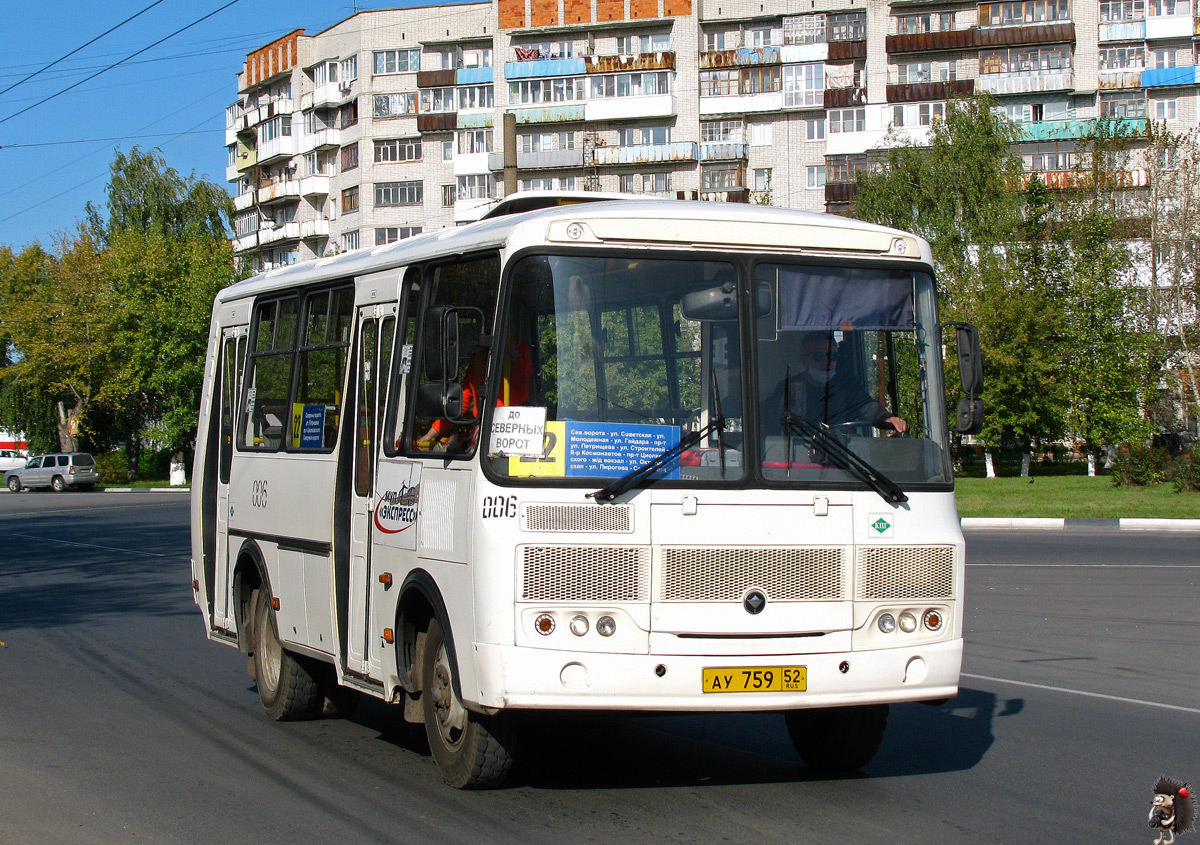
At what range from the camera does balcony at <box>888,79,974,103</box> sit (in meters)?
72.2

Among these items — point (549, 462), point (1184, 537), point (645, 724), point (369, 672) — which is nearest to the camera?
point (549, 462)

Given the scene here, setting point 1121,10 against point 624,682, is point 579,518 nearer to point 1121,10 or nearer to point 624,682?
point 624,682

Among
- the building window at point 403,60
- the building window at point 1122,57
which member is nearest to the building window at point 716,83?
the building window at point 403,60

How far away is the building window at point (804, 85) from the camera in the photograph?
75.4 meters

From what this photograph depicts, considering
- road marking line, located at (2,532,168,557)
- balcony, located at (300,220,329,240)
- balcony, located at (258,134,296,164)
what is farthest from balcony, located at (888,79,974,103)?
road marking line, located at (2,532,168,557)

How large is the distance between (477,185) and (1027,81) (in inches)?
1200

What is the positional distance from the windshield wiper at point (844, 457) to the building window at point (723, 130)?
71.2 metres

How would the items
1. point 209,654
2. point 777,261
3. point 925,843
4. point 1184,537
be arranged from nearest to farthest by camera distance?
point 925,843 < point 777,261 < point 209,654 < point 1184,537

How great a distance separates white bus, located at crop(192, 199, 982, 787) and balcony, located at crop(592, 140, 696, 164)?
225ft

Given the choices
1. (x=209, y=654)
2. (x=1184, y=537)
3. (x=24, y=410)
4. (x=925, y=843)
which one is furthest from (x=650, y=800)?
(x=24, y=410)

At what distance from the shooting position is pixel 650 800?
6641 millimetres

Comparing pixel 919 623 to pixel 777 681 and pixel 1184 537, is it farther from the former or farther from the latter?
pixel 1184 537

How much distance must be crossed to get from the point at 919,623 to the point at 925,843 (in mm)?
1176

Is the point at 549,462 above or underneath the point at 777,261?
underneath
